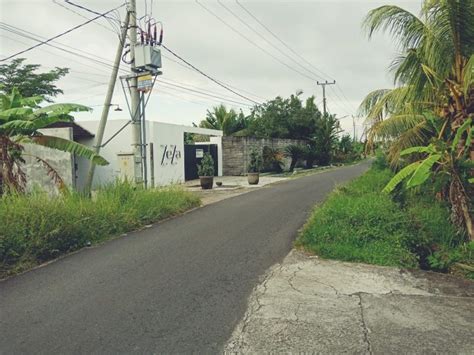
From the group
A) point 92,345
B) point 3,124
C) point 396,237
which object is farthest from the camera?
point 3,124

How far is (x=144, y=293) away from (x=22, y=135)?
21.1 ft

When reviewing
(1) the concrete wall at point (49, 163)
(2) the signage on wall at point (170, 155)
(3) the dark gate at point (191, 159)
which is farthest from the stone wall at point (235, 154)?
(1) the concrete wall at point (49, 163)

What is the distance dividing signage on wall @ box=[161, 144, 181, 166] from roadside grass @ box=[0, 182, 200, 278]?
844 cm

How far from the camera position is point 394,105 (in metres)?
9.79

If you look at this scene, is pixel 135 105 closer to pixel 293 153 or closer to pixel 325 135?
pixel 293 153

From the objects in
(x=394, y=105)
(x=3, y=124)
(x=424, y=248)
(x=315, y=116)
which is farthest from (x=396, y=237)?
(x=315, y=116)

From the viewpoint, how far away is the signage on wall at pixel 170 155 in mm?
18003

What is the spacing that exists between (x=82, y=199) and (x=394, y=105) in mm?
7897

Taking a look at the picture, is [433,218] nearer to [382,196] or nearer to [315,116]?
[382,196]

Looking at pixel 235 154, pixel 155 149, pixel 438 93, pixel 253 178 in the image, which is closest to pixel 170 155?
pixel 155 149

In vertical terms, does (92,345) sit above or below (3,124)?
below

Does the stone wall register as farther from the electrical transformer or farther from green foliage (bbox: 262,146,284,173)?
the electrical transformer

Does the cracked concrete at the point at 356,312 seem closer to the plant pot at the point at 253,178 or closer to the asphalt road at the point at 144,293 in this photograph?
the asphalt road at the point at 144,293

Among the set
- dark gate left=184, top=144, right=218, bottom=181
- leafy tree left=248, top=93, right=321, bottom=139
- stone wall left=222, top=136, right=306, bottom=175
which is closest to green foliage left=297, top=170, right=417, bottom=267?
dark gate left=184, top=144, right=218, bottom=181
